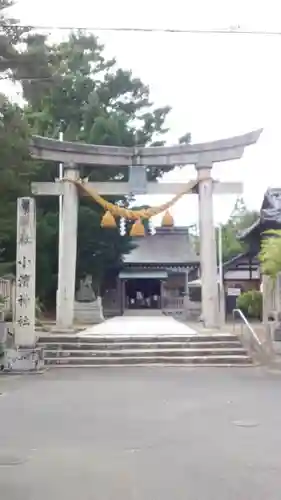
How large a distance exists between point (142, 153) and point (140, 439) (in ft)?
52.7

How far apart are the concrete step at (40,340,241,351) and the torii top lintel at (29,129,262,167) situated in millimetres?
7521

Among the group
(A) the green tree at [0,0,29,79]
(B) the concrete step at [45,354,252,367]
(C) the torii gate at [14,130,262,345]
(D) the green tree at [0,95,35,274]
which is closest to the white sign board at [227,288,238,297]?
(C) the torii gate at [14,130,262,345]

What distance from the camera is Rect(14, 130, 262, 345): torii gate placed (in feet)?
70.8

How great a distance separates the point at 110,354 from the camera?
16.5m

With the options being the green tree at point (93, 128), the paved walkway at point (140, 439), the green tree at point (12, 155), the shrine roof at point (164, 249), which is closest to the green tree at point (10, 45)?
the green tree at point (12, 155)

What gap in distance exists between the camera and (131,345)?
55.7 feet

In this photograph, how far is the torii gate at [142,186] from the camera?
2158 centimetres

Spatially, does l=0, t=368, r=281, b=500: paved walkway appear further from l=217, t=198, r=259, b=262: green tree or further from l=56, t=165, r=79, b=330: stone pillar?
l=217, t=198, r=259, b=262: green tree

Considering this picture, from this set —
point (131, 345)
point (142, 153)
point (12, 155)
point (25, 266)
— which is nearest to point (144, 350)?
point (131, 345)

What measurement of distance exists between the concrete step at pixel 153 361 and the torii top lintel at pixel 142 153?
8.39 metres

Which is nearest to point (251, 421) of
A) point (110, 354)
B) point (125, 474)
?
point (125, 474)

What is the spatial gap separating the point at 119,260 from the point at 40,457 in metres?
30.0

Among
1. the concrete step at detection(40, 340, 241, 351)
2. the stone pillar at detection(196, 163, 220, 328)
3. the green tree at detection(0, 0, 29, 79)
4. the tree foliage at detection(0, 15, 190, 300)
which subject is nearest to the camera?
the green tree at detection(0, 0, 29, 79)

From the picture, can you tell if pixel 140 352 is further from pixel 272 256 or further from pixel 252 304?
pixel 252 304
